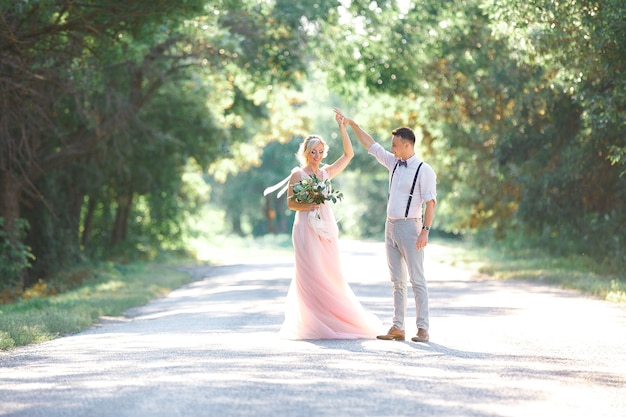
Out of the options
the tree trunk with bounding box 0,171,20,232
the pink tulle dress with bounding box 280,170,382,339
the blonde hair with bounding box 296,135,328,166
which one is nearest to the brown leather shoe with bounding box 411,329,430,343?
the pink tulle dress with bounding box 280,170,382,339

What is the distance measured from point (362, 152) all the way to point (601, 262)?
47.5 meters

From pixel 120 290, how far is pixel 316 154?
12.2 meters

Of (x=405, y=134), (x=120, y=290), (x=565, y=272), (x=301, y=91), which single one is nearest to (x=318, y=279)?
(x=405, y=134)

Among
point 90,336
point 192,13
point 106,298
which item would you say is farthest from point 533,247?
point 90,336

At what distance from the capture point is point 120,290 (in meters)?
24.9

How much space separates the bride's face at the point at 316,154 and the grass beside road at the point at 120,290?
13.2 feet

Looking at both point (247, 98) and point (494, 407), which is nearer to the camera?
point (494, 407)

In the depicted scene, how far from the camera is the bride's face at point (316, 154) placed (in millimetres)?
13633

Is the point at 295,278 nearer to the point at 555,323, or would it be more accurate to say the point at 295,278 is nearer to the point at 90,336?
the point at 90,336

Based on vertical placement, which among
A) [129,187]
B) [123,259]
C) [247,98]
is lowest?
[123,259]

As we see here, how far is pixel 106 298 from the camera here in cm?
2167

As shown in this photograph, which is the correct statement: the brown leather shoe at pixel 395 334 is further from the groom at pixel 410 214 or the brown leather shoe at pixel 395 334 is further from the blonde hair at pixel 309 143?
the blonde hair at pixel 309 143

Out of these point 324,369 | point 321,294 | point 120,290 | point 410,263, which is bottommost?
point 120,290

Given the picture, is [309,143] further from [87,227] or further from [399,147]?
[87,227]
